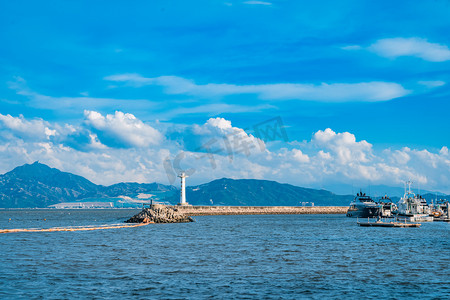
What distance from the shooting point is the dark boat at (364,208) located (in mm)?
174738

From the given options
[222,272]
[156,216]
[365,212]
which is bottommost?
[365,212]

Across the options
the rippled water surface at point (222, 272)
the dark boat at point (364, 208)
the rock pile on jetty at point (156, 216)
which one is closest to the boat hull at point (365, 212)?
the dark boat at point (364, 208)

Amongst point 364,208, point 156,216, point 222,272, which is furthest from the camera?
point 364,208

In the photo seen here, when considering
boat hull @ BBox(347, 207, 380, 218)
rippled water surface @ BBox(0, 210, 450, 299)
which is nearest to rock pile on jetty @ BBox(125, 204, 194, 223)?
rippled water surface @ BBox(0, 210, 450, 299)

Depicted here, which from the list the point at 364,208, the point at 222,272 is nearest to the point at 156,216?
the point at 364,208

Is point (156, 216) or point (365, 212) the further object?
point (365, 212)

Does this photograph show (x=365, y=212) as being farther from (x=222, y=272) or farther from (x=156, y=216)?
(x=222, y=272)

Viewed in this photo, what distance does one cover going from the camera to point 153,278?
1303 inches

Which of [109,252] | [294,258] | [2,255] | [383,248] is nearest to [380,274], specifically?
[294,258]

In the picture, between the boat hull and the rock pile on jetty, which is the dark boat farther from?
the rock pile on jetty

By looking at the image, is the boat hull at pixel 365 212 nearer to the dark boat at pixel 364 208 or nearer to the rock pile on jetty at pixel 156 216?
the dark boat at pixel 364 208

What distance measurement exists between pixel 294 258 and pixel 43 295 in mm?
25539

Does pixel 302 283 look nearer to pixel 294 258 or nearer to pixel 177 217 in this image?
pixel 294 258

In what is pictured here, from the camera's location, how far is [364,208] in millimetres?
177000
